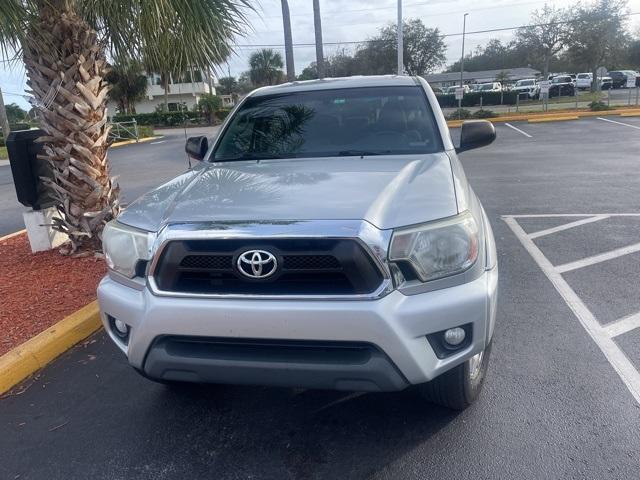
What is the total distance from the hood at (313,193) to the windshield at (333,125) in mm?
269

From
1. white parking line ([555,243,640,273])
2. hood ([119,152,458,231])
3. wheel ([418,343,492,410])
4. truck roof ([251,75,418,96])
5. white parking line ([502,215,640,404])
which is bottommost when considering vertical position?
white parking line ([555,243,640,273])

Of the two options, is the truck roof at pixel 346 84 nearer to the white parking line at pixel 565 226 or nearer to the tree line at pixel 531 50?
the white parking line at pixel 565 226

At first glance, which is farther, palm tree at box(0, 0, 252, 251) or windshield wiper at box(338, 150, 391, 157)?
palm tree at box(0, 0, 252, 251)

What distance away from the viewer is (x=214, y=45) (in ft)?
17.3

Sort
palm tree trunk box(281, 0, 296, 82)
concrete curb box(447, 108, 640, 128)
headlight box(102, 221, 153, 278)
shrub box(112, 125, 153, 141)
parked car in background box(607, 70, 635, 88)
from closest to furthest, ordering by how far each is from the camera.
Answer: headlight box(102, 221, 153, 278) → palm tree trunk box(281, 0, 296, 82) → concrete curb box(447, 108, 640, 128) → shrub box(112, 125, 153, 141) → parked car in background box(607, 70, 635, 88)

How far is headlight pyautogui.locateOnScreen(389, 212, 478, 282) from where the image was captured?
242cm

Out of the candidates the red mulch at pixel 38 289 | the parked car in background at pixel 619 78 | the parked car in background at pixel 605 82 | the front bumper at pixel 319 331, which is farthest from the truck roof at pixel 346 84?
the parked car in background at pixel 619 78

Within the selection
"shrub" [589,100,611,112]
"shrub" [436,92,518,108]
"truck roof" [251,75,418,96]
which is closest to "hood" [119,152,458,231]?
"truck roof" [251,75,418,96]

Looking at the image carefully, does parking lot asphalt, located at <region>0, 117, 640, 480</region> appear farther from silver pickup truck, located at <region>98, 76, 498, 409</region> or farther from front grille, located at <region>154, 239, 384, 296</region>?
front grille, located at <region>154, 239, 384, 296</region>

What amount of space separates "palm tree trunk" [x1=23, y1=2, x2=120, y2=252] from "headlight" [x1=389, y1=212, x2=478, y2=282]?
13.7 feet

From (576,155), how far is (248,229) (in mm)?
12641

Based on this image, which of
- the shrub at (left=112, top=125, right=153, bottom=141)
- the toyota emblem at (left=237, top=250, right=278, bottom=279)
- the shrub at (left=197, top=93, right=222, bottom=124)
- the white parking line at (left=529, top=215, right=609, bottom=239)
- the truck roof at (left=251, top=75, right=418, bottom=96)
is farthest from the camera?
the shrub at (left=197, top=93, right=222, bottom=124)

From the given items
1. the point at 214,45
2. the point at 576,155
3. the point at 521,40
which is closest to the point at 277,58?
the point at 521,40

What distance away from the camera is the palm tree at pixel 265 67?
59.9 meters
